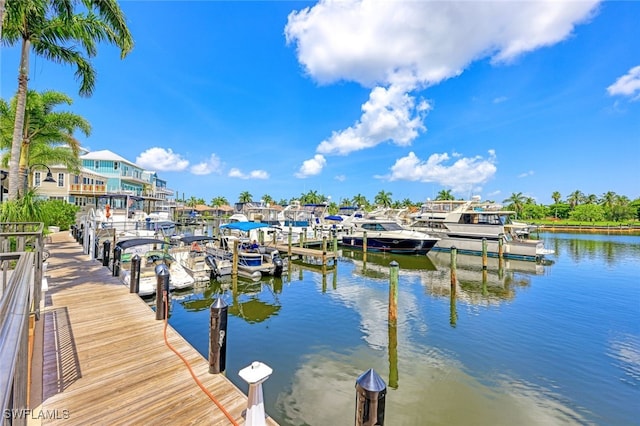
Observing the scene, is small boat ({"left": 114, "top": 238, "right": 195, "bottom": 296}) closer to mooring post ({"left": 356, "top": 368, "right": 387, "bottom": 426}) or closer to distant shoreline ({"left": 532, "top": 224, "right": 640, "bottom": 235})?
mooring post ({"left": 356, "top": 368, "right": 387, "bottom": 426})

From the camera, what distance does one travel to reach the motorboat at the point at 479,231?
2509 cm

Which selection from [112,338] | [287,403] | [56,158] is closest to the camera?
[112,338]

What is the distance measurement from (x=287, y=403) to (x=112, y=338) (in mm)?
3682

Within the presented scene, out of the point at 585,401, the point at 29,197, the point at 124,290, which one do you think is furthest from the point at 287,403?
the point at 29,197

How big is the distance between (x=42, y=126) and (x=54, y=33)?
827 centimetres

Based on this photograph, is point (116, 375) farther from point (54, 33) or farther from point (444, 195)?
point (444, 195)

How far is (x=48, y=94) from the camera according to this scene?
54.0ft

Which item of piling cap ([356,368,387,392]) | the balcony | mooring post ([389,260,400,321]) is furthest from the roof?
piling cap ([356,368,387,392])

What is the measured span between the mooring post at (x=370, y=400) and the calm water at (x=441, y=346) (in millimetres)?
3256

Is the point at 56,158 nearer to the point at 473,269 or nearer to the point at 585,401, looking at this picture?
the point at 585,401

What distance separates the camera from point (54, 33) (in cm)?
1069

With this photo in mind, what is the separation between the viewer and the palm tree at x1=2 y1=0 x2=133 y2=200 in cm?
970

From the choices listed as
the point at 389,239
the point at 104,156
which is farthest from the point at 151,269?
the point at 104,156

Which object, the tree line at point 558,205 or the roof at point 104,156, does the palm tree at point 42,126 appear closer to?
the roof at point 104,156
